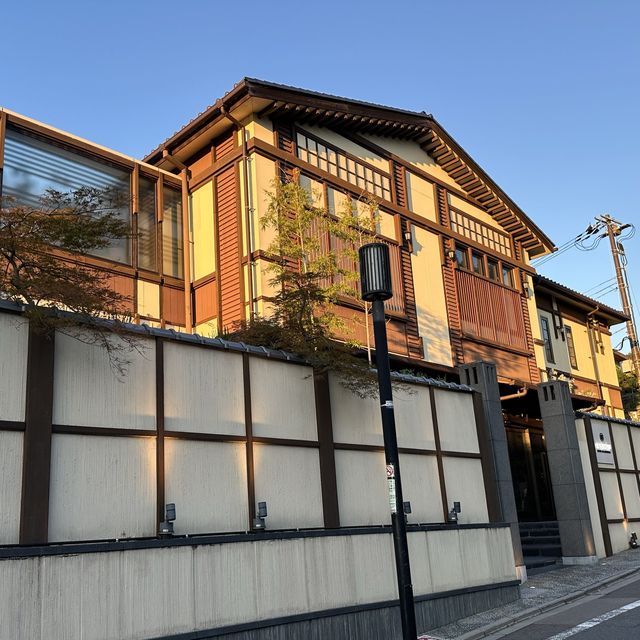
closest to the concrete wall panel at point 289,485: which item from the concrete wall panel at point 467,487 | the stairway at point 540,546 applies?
the concrete wall panel at point 467,487

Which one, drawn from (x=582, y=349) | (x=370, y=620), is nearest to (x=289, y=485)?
(x=370, y=620)

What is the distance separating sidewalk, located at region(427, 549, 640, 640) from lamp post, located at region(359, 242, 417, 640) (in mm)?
4034

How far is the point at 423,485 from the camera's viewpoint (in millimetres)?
13367

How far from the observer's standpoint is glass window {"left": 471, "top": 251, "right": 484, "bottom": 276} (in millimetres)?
24203

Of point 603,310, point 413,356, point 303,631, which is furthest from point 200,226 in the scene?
point 603,310

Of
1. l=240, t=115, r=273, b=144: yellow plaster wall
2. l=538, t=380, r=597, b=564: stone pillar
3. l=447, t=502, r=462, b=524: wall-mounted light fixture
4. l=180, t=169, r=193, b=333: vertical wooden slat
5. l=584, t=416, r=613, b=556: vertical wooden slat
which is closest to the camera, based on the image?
l=447, t=502, r=462, b=524: wall-mounted light fixture

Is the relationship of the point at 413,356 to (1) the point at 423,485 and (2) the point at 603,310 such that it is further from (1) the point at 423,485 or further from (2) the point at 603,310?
(2) the point at 603,310

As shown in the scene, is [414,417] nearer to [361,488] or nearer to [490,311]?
[361,488]

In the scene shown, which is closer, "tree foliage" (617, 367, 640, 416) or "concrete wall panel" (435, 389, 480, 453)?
"concrete wall panel" (435, 389, 480, 453)

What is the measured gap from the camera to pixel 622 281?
3778cm

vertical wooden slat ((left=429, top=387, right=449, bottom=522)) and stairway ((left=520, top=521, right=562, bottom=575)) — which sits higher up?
vertical wooden slat ((left=429, top=387, right=449, bottom=522))

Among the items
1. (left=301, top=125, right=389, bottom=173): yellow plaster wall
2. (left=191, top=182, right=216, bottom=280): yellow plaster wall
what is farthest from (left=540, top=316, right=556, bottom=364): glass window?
(left=191, top=182, right=216, bottom=280): yellow plaster wall

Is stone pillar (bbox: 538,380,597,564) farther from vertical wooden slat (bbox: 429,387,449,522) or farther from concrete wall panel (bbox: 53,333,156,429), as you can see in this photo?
concrete wall panel (bbox: 53,333,156,429)

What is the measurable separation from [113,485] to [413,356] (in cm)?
1250
